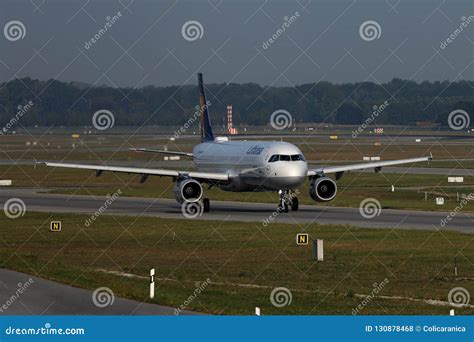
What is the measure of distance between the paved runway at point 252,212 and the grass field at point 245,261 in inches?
128

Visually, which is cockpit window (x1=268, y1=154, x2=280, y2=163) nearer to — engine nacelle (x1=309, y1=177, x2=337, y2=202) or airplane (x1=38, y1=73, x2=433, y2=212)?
airplane (x1=38, y1=73, x2=433, y2=212)

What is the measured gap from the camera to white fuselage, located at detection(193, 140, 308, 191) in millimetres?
62656

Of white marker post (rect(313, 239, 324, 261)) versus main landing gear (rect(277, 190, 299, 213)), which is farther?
main landing gear (rect(277, 190, 299, 213))

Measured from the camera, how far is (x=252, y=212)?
6550 centimetres

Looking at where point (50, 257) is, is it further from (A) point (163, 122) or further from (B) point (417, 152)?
(A) point (163, 122)

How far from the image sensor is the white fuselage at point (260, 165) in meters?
62.7

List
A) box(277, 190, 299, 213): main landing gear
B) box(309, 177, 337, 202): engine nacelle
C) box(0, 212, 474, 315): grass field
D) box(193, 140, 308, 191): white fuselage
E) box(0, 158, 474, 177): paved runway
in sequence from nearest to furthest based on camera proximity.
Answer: box(0, 212, 474, 315): grass field, box(193, 140, 308, 191): white fuselage, box(277, 190, 299, 213): main landing gear, box(309, 177, 337, 202): engine nacelle, box(0, 158, 474, 177): paved runway

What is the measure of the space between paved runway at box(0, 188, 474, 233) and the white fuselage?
5.80 ft

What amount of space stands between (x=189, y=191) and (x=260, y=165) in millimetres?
4452

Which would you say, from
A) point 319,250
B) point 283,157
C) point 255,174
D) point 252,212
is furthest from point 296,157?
point 319,250

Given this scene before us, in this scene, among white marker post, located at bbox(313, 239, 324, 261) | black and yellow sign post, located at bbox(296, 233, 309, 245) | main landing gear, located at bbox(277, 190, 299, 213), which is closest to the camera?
white marker post, located at bbox(313, 239, 324, 261)

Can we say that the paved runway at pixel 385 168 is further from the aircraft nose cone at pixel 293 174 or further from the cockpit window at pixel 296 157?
the aircraft nose cone at pixel 293 174

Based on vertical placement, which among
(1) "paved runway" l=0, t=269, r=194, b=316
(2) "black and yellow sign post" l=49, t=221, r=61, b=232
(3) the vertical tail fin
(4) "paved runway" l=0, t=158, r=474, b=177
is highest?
(4) "paved runway" l=0, t=158, r=474, b=177

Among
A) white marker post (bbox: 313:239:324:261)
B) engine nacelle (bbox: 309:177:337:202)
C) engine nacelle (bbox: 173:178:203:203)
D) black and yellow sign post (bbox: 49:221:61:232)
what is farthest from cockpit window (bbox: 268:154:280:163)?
white marker post (bbox: 313:239:324:261)
